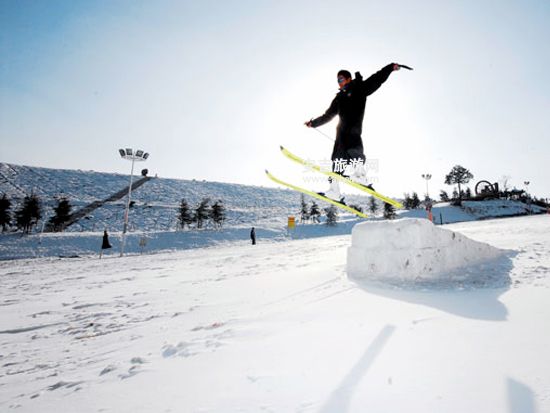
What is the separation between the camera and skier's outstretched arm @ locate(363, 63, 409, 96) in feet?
15.2

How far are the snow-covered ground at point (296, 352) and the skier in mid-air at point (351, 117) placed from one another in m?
2.36

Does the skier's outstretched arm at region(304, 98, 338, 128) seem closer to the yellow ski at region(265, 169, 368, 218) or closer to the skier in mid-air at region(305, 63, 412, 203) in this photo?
the skier in mid-air at region(305, 63, 412, 203)

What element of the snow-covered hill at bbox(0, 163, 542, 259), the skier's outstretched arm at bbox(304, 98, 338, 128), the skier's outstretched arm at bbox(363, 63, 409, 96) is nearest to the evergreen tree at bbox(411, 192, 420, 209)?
the snow-covered hill at bbox(0, 163, 542, 259)

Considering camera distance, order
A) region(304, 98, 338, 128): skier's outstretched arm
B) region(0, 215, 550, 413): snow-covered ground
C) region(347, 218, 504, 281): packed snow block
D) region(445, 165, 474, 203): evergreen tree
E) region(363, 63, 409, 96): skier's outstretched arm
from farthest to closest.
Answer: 1. region(445, 165, 474, 203): evergreen tree
2. region(304, 98, 338, 128): skier's outstretched arm
3. region(363, 63, 409, 96): skier's outstretched arm
4. region(347, 218, 504, 281): packed snow block
5. region(0, 215, 550, 413): snow-covered ground

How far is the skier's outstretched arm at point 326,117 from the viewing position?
5.41m

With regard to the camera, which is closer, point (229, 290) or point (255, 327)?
point (255, 327)

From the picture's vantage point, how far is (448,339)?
212 centimetres

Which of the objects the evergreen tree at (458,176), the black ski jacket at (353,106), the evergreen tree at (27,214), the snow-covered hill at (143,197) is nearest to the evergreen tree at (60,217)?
the snow-covered hill at (143,197)

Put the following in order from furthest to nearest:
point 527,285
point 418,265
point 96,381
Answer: point 418,265
point 527,285
point 96,381

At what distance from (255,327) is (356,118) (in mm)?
4090

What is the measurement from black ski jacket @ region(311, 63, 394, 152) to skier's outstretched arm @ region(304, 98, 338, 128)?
0.29 ft

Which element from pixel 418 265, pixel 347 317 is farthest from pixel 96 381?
pixel 418 265

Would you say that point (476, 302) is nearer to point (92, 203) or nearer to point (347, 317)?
point (347, 317)

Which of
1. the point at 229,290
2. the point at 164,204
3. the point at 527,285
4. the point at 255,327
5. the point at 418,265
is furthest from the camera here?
the point at 164,204
